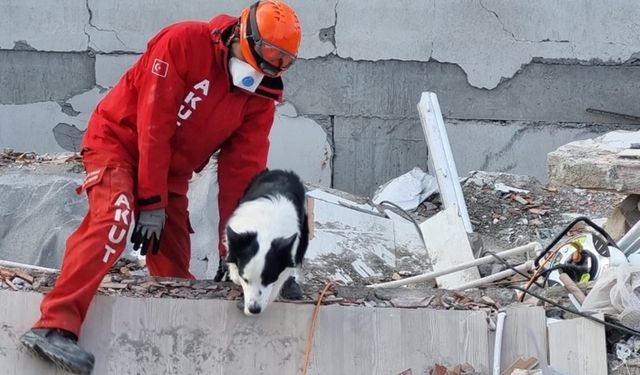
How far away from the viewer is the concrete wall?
32.6 feet

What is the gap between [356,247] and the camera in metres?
7.67

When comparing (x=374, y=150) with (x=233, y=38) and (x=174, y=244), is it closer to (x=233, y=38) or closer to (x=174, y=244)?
(x=174, y=244)

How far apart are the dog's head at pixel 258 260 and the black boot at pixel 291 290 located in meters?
0.32

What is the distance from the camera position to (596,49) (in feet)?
32.9

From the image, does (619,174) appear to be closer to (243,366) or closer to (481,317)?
(481,317)

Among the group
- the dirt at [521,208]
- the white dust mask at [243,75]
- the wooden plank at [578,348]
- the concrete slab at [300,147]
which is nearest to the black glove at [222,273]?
the white dust mask at [243,75]

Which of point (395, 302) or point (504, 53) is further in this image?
point (504, 53)

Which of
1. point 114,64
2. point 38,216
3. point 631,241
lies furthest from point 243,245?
point 114,64

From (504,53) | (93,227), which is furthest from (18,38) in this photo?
(93,227)

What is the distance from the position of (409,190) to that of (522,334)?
436 centimetres

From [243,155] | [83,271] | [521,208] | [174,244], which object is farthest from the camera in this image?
[521,208]

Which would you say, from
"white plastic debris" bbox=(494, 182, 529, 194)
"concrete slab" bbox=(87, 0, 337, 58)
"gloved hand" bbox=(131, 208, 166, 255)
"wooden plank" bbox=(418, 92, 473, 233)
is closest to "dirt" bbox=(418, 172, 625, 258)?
"white plastic debris" bbox=(494, 182, 529, 194)

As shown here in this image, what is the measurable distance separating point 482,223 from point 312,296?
156 inches

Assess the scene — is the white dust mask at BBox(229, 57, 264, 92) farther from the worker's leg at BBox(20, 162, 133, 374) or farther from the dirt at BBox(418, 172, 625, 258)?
the dirt at BBox(418, 172, 625, 258)
